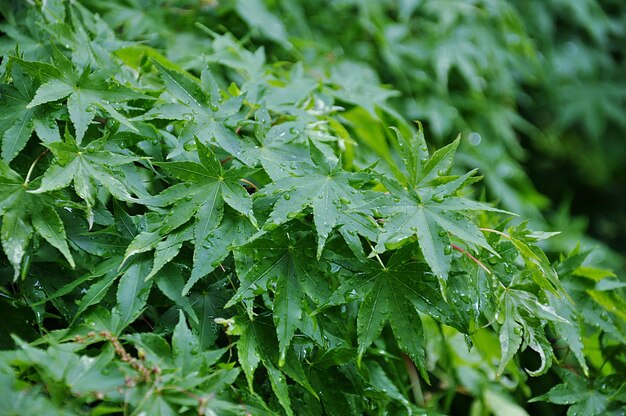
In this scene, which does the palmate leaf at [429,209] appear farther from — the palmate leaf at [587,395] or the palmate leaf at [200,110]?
the palmate leaf at [587,395]

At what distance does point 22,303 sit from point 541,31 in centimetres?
290

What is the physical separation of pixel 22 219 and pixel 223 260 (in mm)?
350

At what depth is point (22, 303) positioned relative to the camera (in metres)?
1.10

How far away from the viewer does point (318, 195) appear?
1.10m

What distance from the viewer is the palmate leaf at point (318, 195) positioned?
1.06 meters

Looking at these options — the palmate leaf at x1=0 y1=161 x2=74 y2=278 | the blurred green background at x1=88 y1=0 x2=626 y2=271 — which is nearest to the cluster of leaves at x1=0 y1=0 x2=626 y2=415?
the palmate leaf at x1=0 y1=161 x2=74 y2=278

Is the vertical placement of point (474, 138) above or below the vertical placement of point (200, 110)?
below

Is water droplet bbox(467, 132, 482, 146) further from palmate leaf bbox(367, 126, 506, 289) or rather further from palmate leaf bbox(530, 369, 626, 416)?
palmate leaf bbox(367, 126, 506, 289)

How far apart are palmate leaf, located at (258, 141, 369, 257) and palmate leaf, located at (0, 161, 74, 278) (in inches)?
14.0

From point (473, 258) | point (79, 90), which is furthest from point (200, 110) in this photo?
point (473, 258)

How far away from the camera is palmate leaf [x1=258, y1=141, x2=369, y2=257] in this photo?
1.06 m

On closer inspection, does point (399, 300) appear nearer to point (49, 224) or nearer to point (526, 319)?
point (526, 319)

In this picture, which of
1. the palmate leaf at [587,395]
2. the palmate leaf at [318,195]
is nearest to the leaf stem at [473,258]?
the palmate leaf at [318,195]

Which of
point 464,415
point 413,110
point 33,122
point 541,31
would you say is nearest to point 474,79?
point 413,110
